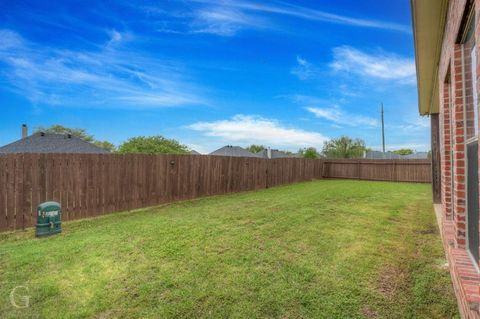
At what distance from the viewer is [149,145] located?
20422 millimetres

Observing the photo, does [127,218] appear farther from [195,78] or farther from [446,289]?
[195,78]

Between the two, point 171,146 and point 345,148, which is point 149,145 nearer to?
point 171,146

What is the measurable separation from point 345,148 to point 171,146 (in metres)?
20.9

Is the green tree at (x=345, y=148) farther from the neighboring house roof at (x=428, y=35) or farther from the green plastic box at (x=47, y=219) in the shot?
the green plastic box at (x=47, y=219)

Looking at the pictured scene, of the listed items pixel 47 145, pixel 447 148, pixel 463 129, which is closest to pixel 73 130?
pixel 47 145

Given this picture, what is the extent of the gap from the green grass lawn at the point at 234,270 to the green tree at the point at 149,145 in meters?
15.0

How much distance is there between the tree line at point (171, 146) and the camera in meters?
20.4

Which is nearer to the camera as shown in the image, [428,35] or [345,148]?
[428,35]

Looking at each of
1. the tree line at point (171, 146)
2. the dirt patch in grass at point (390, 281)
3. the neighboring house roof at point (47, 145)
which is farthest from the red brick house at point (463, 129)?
the neighboring house roof at point (47, 145)

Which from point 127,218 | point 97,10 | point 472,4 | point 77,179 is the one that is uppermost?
point 97,10

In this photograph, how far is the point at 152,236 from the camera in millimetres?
4762

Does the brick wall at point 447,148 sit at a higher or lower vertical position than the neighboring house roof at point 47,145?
lower

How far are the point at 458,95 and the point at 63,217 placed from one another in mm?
7530

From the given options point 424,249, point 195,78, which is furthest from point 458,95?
point 195,78
